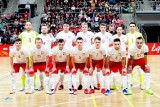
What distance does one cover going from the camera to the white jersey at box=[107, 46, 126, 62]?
10867 millimetres

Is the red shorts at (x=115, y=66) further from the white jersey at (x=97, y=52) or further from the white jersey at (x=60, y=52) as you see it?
the white jersey at (x=60, y=52)

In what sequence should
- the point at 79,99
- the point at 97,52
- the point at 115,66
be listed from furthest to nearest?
1. the point at 97,52
2. the point at 115,66
3. the point at 79,99

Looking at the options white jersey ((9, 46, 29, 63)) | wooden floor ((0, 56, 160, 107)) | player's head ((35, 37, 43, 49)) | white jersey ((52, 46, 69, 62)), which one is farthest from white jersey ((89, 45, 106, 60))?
white jersey ((9, 46, 29, 63))

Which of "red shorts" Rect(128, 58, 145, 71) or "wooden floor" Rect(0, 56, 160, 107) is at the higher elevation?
"red shorts" Rect(128, 58, 145, 71)

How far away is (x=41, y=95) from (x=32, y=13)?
19.9 meters

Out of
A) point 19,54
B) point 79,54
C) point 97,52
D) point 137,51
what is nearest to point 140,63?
point 137,51

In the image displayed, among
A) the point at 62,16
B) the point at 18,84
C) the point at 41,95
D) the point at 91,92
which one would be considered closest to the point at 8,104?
the point at 41,95

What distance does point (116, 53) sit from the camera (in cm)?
1090

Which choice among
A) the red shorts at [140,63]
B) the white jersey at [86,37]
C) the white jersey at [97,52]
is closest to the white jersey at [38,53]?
the white jersey at [97,52]

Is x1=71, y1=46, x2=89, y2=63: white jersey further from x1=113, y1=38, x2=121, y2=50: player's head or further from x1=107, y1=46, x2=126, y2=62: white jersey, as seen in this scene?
→ x1=113, y1=38, x2=121, y2=50: player's head

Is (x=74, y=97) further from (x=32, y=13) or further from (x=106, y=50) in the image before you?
(x=32, y=13)

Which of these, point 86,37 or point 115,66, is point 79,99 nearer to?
point 115,66

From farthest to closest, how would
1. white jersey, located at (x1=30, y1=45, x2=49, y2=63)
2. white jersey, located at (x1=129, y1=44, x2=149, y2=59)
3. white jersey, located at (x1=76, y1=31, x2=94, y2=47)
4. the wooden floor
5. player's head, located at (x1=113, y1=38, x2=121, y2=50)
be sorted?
white jersey, located at (x1=76, y1=31, x2=94, y2=47) < white jersey, located at (x1=30, y1=45, x2=49, y2=63) < white jersey, located at (x1=129, y1=44, x2=149, y2=59) < player's head, located at (x1=113, y1=38, x2=121, y2=50) < the wooden floor

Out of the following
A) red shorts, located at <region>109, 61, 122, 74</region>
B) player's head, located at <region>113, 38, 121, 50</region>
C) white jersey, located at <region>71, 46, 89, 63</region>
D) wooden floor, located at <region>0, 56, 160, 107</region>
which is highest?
player's head, located at <region>113, 38, 121, 50</region>
